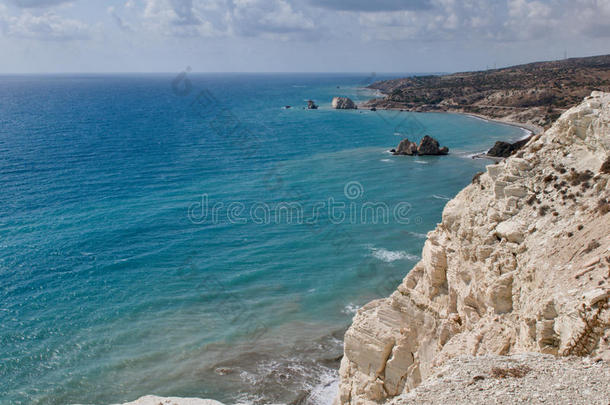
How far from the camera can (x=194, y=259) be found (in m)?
39.2

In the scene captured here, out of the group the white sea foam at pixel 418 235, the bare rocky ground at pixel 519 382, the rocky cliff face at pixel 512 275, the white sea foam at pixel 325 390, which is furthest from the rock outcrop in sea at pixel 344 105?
the bare rocky ground at pixel 519 382

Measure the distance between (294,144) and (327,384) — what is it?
66594 mm

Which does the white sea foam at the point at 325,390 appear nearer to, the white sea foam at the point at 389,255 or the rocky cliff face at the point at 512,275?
the rocky cliff face at the point at 512,275

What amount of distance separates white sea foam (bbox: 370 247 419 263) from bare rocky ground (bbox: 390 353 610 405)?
28.2m

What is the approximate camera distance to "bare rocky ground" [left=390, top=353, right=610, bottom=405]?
9.42m

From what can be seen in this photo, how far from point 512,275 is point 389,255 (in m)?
26.6

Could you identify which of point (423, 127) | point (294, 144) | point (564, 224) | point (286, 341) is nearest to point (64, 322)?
point (286, 341)

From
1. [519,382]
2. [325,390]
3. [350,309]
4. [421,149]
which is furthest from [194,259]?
[421,149]

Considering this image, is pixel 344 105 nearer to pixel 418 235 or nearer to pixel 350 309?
pixel 418 235

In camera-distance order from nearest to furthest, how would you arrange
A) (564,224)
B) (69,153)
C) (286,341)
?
(564,224) → (286,341) → (69,153)

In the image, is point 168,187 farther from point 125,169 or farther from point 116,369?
point 116,369

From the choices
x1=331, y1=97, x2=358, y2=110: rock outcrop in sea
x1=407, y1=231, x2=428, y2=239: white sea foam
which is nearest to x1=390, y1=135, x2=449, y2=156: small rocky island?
x1=407, y1=231, x2=428, y2=239: white sea foam

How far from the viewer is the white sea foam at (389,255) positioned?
3950 centimetres

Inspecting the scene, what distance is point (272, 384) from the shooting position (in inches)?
995
